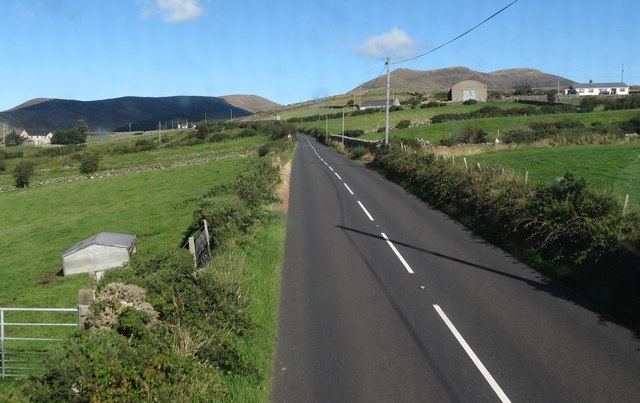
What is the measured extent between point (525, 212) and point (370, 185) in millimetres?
17080

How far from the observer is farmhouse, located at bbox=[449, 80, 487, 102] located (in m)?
151

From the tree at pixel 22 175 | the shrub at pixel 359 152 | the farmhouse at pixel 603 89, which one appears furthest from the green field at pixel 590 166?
the farmhouse at pixel 603 89

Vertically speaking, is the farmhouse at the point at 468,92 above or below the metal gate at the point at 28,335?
above

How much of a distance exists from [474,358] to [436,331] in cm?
125

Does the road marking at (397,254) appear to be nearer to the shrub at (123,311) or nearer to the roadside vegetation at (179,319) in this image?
the roadside vegetation at (179,319)

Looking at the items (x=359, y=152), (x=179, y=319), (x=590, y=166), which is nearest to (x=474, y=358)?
(x=179, y=319)

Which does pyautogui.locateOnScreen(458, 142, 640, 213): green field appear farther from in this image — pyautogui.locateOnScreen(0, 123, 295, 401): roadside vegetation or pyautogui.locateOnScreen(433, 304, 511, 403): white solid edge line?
pyautogui.locateOnScreen(0, 123, 295, 401): roadside vegetation

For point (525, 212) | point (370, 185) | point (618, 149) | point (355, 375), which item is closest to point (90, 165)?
point (370, 185)

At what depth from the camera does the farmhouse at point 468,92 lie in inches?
5930

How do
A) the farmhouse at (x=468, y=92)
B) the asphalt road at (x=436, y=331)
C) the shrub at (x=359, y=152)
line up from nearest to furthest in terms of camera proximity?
the asphalt road at (x=436, y=331) < the shrub at (x=359, y=152) < the farmhouse at (x=468, y=92)

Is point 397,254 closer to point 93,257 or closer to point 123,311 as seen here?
point 123,311

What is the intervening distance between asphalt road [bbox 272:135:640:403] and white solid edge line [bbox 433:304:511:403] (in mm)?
27

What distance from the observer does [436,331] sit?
9.84m

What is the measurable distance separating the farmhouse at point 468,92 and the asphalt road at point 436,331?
14057 centimetres
